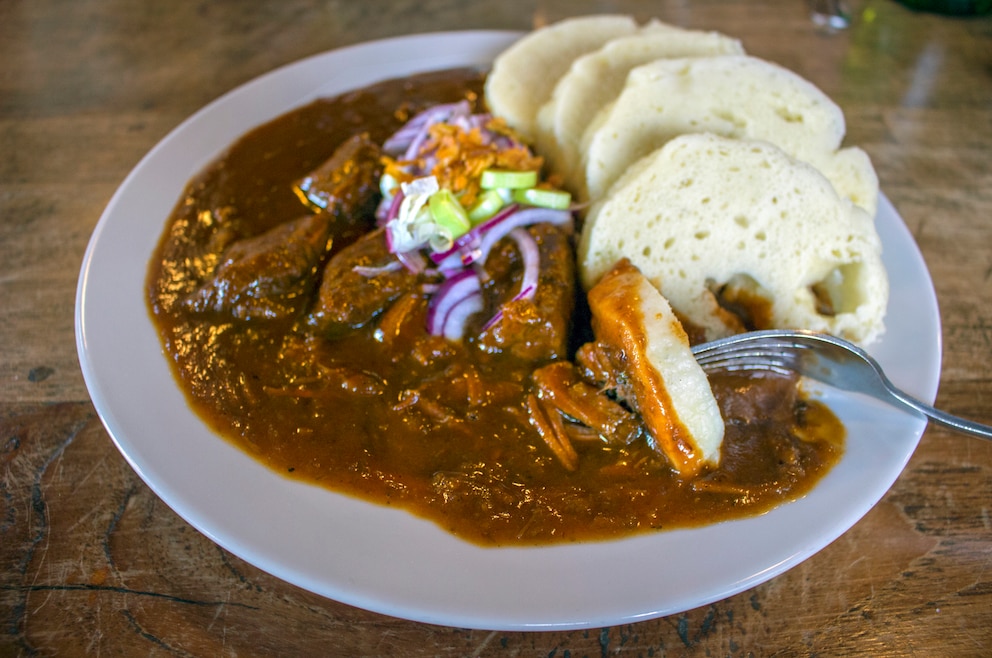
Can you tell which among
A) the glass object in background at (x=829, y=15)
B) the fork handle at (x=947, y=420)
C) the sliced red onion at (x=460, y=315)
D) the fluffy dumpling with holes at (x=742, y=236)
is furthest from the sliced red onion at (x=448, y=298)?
the glass object in background at (x=829, y=15)

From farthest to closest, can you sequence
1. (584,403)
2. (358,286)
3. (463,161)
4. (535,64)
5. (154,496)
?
(535,64) < (463,161) < (358,286) < (584,403) < (154,496)

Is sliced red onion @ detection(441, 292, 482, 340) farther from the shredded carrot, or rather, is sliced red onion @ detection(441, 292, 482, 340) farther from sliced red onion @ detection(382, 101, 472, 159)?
sliced red onion @ detection(382, 101, 472, 159)

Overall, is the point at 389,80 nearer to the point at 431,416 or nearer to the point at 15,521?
the point at 431,416

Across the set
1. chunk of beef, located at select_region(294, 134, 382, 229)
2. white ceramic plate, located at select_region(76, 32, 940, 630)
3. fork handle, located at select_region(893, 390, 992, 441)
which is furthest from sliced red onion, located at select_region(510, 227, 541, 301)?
fork handle, located at select_region(893, 390, 992, 441)

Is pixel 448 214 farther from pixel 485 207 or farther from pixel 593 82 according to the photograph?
pixel 593 82

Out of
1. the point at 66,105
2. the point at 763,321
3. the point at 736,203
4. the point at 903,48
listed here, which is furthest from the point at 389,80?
the point at 903,48

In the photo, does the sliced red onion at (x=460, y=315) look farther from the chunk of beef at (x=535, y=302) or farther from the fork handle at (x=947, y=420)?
the fork handle at (x=947, y=420)

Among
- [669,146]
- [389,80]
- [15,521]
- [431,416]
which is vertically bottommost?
[15,521]

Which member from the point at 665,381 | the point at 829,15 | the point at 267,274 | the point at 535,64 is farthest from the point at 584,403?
the point at 829,15
